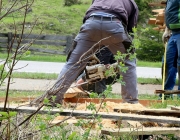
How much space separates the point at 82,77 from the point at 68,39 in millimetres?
18308

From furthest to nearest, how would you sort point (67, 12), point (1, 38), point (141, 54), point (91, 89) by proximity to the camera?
1. point (67, 12)
2. point (1, 38)
3. point (141, 54)
4. point (91, 89)

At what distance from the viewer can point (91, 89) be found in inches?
354

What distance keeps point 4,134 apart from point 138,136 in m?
1.33

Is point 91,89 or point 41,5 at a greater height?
point 41,5

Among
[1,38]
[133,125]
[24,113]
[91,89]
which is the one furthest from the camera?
[1,38]

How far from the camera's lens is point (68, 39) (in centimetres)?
2652

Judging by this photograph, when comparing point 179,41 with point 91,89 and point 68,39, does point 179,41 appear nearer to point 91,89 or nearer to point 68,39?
point 91,89

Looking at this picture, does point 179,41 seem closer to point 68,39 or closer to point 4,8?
point 4,8

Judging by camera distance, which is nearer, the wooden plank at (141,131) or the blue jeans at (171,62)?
the wooden plank at (141,131)

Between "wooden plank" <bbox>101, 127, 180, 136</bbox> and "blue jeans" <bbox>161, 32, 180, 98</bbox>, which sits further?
"blue jeans" <bbox>161, 32, 180, 98</bbox>

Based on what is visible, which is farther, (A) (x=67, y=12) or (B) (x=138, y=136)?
(A) (x=67, y=12)

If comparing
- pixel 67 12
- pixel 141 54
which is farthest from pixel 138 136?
pixel 67 12

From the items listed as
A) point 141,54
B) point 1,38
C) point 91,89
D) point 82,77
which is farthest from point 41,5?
point 1,38

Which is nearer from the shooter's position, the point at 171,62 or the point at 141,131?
the point at 141,131
